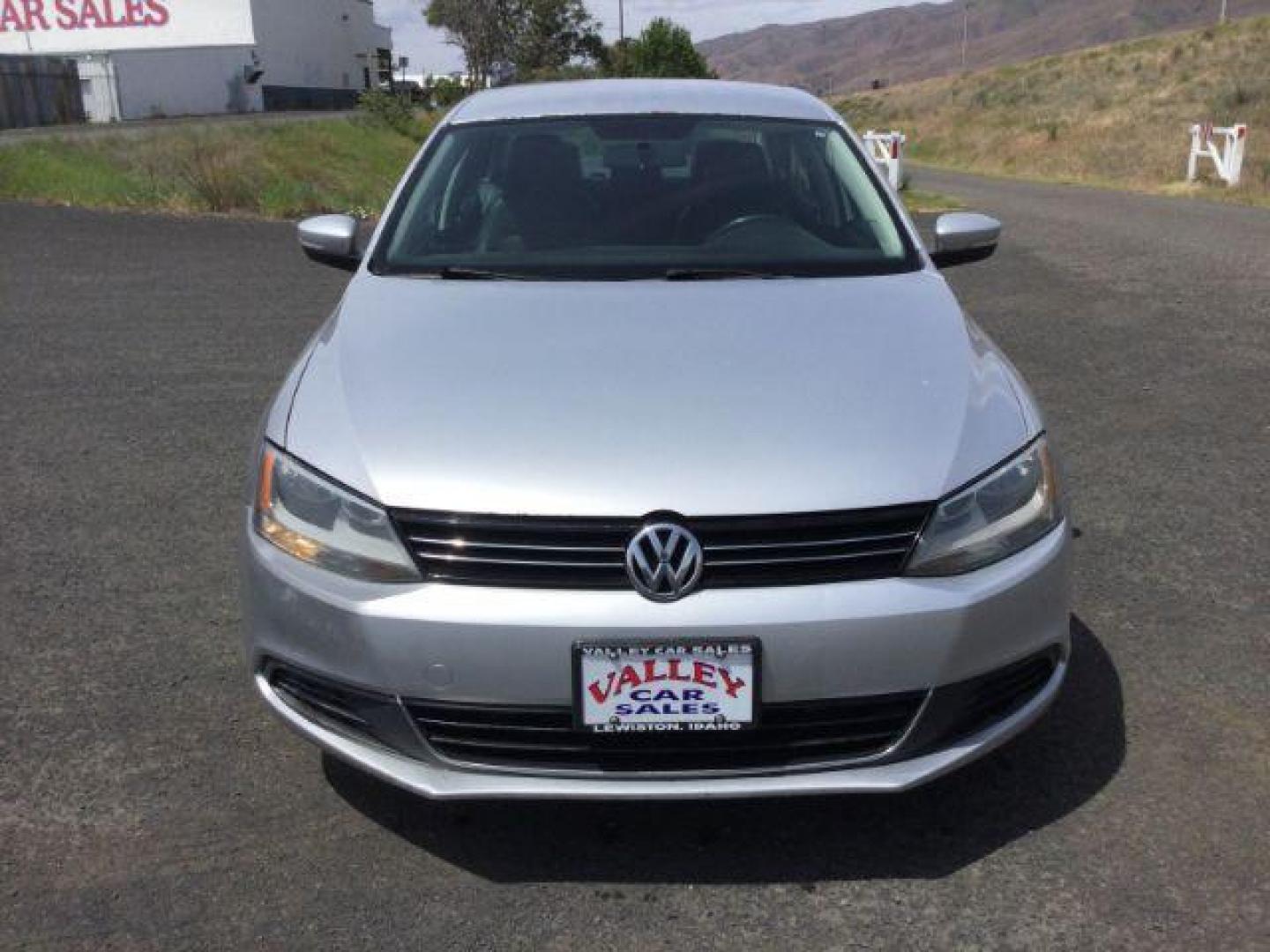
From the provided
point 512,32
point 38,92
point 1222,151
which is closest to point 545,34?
point 512,32

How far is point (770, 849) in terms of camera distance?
2.62 meters

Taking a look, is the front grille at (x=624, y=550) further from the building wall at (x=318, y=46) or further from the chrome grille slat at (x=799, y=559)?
the building wall at (x=318, y=46)

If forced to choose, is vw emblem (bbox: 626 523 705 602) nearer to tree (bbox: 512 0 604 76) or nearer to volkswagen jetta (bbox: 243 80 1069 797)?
volkswagen jetta (bbox: 243 80 1069 797)

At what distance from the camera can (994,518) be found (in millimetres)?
2490

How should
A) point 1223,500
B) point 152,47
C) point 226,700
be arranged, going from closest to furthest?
point 226,700, point 1223,500, point 152,47

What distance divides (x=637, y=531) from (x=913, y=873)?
937mm

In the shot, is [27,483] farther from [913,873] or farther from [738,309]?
[913,873]

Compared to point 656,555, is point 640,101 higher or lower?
higher

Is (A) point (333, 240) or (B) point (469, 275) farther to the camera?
(A) point (333, 240)

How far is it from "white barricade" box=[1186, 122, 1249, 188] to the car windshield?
17.6 metres

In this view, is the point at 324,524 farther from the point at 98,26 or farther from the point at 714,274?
the point at 98,26

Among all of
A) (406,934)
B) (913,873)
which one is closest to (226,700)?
(406,934)

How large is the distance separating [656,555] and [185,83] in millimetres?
54196

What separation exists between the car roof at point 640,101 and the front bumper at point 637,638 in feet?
6.87
